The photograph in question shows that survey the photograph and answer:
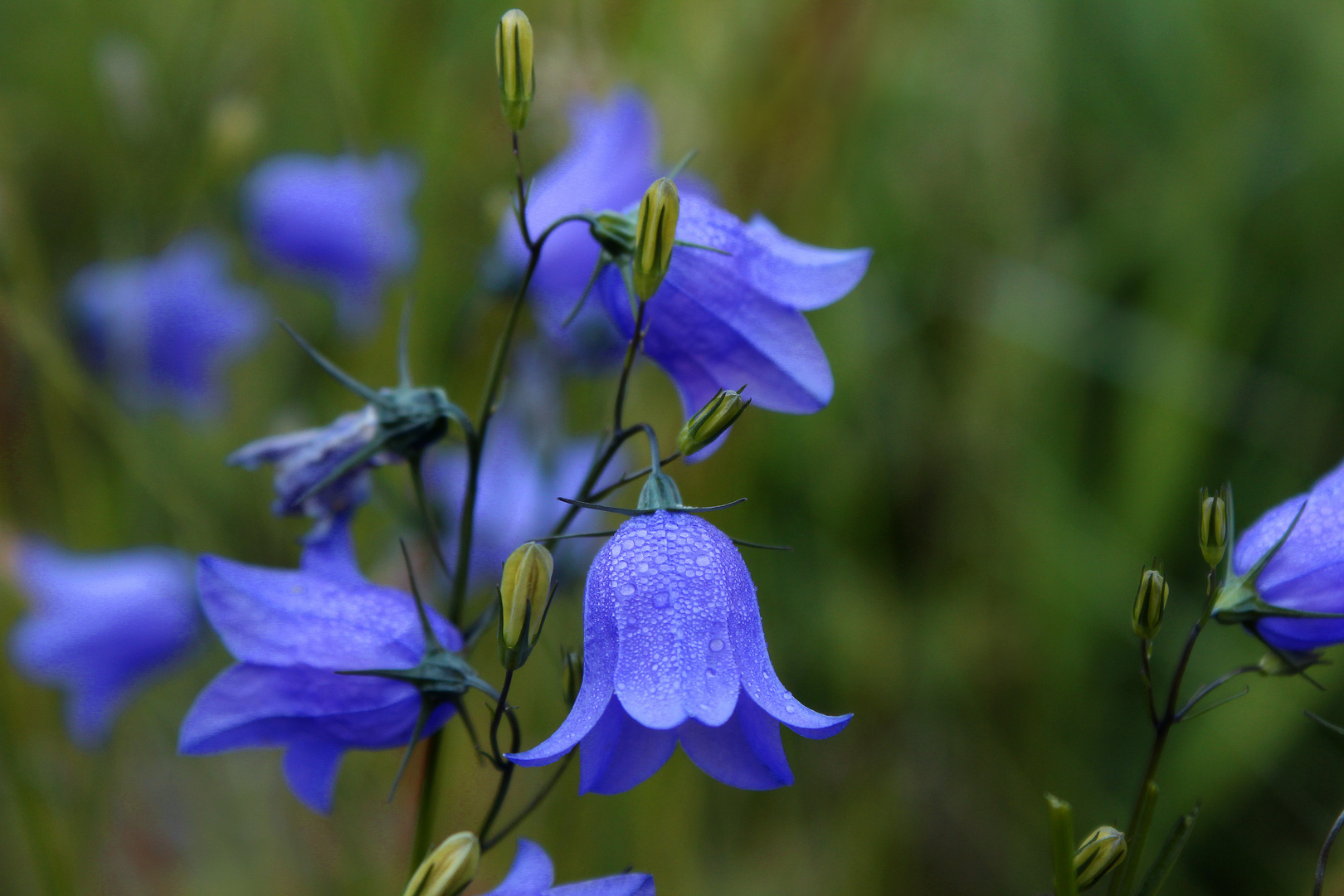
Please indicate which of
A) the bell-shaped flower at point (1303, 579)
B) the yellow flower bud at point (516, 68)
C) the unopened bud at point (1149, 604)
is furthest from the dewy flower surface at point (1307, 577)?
the yellow flower bud at point (516, 68)

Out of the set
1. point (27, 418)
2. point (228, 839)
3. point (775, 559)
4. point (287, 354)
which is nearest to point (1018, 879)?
point (775, 559)

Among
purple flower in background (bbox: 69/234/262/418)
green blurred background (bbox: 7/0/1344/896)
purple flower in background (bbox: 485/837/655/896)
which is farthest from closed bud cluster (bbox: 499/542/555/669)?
purple flower in background (bbox: 69/234/262/418)

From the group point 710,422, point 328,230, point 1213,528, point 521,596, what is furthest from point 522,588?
point 328,230

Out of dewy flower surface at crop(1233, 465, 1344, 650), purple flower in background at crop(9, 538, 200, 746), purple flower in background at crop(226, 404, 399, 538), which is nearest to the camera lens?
dewy flower surface at crop(1233, 465, 1344, 650)

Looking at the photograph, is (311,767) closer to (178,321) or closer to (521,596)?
(521,596)

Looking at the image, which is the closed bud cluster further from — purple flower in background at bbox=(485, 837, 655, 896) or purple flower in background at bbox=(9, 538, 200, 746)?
purple flower in background at bbox=(9, 538, 200, 746)

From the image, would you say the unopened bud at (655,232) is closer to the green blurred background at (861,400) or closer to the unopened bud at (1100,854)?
the unopened bud at (1100,854)
